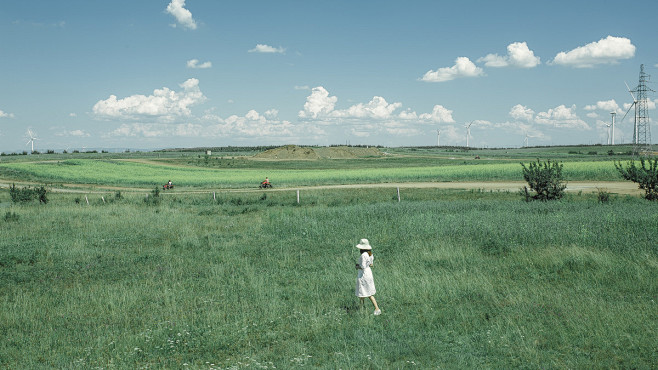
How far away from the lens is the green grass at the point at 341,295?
8047mm

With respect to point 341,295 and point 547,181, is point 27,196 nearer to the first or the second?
point 341,295

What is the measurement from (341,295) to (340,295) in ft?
0.09

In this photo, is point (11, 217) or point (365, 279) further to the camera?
point (11, 217)

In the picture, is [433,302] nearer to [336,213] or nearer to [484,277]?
[484,277]

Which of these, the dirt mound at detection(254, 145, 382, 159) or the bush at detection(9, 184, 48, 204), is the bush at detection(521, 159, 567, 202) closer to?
the bush at detection(9, 184, 48, 204)

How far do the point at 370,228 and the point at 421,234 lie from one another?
9.64ft

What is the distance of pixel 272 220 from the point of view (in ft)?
80.5

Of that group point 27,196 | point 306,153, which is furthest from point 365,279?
point 306,153

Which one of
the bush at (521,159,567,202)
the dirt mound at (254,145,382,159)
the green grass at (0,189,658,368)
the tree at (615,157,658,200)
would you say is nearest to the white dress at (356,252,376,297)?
the green grass at (0,189,658,368)

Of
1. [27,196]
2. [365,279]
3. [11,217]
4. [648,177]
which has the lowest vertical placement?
[11,217]

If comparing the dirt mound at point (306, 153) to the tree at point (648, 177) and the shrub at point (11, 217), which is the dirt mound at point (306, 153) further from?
the tree at point (648, 177)

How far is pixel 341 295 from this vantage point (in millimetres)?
11516

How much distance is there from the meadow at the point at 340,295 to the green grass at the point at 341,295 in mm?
53

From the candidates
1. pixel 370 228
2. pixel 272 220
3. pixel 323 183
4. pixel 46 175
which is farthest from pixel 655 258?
pixel 46 175
